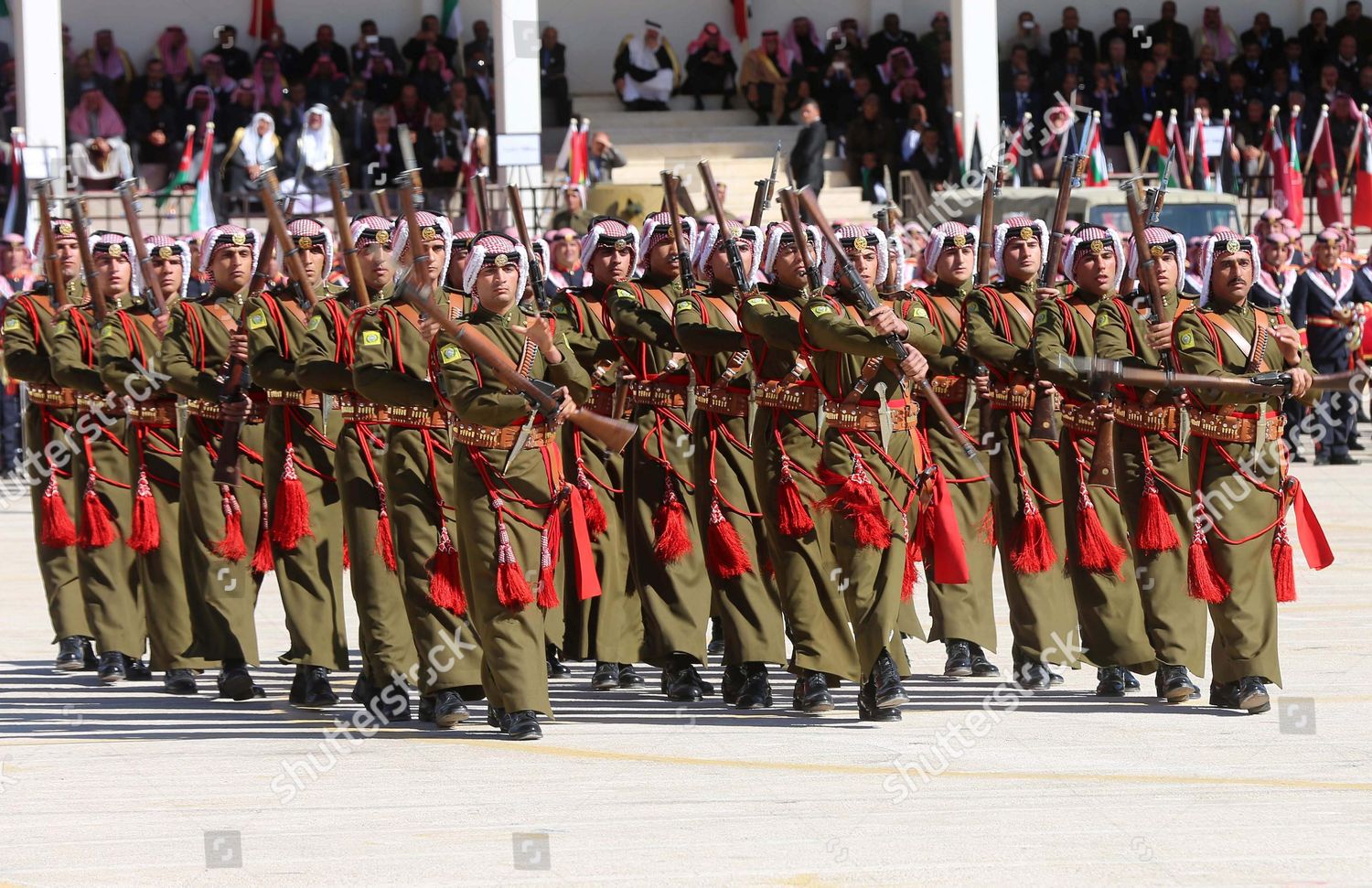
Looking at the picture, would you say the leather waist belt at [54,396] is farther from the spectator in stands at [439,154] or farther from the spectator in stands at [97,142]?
the spectator in stands at [439,154]

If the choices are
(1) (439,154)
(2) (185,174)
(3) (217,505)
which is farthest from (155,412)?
(1) (439,154)

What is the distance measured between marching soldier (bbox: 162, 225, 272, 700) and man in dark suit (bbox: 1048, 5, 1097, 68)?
20863 mm

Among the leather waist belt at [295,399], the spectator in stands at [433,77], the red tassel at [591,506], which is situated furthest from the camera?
the spectator in stands at [433,77]

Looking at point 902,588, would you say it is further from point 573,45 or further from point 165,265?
point 573,45

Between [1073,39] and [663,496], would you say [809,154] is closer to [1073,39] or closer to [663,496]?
[1073,39]

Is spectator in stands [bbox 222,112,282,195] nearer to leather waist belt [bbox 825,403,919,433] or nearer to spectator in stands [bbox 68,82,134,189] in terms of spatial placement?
spectator in stands [bbox 68,82,134,189]

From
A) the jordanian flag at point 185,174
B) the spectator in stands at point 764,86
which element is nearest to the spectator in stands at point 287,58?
the jordanian flag at point 185,174

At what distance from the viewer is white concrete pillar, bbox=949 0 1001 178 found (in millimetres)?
27375

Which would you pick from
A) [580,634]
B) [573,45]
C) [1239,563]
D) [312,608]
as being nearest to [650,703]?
[580,634]

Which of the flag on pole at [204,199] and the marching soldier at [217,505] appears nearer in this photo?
the marching soldier at [217,505]

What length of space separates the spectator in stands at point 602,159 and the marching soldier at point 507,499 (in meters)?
15.7

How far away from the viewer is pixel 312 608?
31.9ft

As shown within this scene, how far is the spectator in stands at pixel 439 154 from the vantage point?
85.3 ft

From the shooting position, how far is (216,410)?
10.1m
